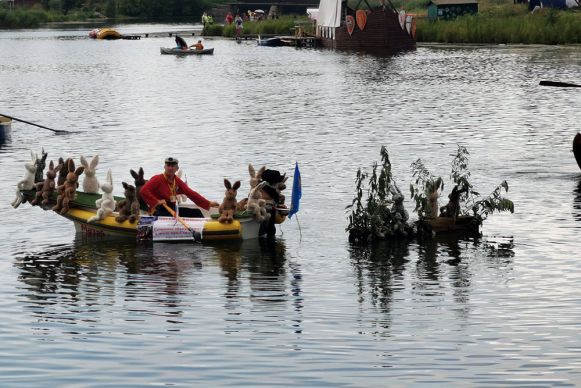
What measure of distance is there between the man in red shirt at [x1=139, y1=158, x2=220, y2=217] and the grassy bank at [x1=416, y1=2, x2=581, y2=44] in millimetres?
76482

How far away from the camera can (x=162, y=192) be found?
29.6m

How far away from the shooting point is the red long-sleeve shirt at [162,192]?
29.4 m

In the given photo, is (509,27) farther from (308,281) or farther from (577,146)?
(308,281)

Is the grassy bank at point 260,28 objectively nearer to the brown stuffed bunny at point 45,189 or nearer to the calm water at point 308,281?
the calm water at point 308,281

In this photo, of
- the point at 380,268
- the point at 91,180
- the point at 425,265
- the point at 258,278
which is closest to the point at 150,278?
the point at 258,278

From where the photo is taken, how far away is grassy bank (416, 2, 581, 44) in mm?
102562

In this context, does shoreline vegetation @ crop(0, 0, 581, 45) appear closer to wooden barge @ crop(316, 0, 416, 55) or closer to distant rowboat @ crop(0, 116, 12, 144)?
wooden barge @ crop(316, 0, 416, 55)

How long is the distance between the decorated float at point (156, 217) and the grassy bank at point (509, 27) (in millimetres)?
75870

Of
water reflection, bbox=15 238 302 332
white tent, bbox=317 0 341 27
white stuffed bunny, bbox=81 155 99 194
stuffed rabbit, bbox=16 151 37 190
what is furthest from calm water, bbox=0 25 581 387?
white tent, bbox=317 0 341 27

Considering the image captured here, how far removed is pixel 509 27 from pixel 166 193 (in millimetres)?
81895

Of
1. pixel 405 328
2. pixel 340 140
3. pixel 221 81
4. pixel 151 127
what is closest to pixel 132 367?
pixel 405 328

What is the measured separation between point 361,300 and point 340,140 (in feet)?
88.6

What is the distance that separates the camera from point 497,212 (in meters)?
33.6

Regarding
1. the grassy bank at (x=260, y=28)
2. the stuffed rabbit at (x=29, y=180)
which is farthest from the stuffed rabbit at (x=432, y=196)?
the grassy bank at (x=260, y=28)
